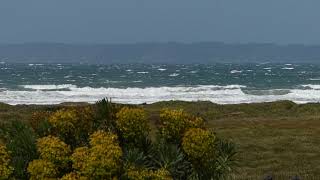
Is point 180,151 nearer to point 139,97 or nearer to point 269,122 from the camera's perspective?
point 269,122

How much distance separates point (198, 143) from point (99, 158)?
1741mm

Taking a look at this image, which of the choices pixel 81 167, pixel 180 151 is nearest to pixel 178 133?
pixel 180 151

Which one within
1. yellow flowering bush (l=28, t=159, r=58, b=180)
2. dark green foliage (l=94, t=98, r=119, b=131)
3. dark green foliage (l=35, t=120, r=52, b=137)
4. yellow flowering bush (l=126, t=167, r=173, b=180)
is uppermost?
dark green foliage (l=94, t=98, r=119, b=131)

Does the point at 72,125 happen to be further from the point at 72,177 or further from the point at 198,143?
the point at 198,143

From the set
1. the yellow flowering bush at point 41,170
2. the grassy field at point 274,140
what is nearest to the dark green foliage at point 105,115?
the grassy field at point 274,140

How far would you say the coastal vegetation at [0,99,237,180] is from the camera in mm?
8555

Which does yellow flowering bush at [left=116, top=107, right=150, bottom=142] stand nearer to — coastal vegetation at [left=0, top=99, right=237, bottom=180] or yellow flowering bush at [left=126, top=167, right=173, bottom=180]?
coastal vegetation at [left=0, top=99, right=237, bottom=180]

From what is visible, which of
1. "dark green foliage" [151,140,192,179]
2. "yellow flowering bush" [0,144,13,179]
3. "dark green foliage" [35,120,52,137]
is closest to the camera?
"yellow flowering bush" [0,144,13,179]

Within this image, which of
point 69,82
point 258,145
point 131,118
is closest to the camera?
point 131,118

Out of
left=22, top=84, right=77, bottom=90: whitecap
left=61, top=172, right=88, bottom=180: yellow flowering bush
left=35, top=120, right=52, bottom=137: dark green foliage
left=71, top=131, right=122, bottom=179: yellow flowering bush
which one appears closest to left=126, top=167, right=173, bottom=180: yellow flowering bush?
left=71, top=131, right=122, bottom=179: yellow flowering bush

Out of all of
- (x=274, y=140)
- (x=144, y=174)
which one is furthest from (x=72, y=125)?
(x=274, y=140)

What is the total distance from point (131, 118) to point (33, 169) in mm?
1736

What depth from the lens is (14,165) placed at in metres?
8.92

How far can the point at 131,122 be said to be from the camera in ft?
31.0
